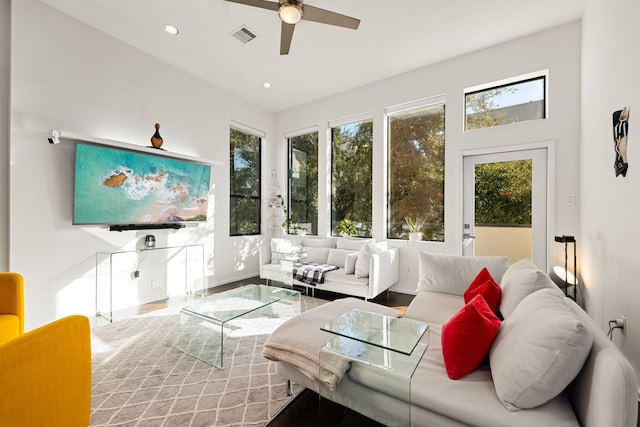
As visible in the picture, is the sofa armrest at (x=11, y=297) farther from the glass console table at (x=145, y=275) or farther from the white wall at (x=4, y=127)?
the glass console table at (x=145, y=275)

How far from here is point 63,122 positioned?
9.84ft

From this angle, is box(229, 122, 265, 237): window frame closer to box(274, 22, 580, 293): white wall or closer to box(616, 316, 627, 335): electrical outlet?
A: box(274, 22, 580, 293): white wall

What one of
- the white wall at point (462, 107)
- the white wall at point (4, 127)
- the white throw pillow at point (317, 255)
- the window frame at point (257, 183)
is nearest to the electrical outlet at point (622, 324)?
the white wall at point (462, 107)

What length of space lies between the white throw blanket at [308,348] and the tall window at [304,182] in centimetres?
340

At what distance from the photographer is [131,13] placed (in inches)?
118

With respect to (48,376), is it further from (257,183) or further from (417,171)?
(257,183)

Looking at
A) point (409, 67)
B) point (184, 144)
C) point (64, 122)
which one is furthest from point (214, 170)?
point (409, 67)

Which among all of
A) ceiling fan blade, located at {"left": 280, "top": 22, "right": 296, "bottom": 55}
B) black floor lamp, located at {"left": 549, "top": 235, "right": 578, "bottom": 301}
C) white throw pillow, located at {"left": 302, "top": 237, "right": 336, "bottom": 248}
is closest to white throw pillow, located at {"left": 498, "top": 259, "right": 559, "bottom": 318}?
black floor lamp, located at {"left": 549, "top": 235, "right": 578, "bottom": 301}

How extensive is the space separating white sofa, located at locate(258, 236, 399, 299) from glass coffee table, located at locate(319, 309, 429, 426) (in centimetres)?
201

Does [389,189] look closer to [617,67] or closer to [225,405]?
[617,67]

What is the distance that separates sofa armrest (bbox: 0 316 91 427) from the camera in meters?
1.09

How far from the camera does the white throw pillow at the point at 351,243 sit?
14.4 feet

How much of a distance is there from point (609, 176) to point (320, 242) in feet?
11.5

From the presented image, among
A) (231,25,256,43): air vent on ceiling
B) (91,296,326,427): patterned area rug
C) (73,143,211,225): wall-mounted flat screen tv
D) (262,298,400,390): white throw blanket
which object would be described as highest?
(231,25,256,43): air vent on ceiling
